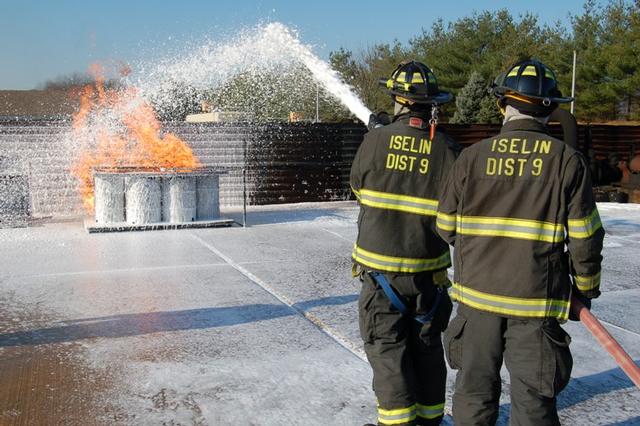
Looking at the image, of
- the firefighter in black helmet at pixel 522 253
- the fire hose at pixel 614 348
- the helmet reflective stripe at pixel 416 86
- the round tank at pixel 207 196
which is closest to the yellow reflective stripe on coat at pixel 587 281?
the firefighter in black helmet at pixel 522 253

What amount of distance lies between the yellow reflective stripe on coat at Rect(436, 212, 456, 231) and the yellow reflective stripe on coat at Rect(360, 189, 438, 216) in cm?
23

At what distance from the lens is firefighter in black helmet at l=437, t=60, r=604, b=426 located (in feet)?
8.57

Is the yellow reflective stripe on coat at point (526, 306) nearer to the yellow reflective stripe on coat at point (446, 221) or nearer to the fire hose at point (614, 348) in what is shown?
the fire hose at point (614, 348)

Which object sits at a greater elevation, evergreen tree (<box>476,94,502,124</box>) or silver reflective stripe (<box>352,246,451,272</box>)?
evergreen tree (<box>476,94,502,124</box>)

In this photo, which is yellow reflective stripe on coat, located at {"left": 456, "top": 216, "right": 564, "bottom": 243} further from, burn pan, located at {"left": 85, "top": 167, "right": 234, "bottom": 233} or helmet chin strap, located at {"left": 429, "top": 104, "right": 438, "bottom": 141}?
burn pan, located at {"left": 85, "top": 167, "right": 234, "bottom": 233}

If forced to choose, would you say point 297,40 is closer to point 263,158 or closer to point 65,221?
point 263,158

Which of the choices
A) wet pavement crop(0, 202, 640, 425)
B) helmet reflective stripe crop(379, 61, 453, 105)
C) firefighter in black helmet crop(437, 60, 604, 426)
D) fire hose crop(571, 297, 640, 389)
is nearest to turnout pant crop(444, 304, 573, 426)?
firefighter in black helmet crop(437, 60, 604, 426)

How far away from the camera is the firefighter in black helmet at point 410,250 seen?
3.20 meters

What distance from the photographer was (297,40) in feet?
42.4

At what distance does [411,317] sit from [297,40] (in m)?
10.5

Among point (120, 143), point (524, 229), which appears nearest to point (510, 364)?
point (524, 229)

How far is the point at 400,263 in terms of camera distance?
10.6 ft

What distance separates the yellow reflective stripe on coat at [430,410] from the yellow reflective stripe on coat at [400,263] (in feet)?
2.23

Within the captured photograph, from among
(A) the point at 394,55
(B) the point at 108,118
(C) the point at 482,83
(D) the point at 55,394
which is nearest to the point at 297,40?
(B) the point at 108,118
